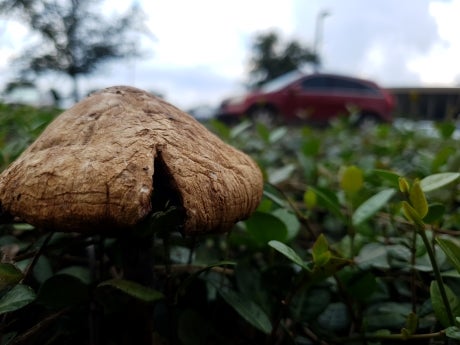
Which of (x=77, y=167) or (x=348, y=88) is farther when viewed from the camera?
(x=348, y=88)

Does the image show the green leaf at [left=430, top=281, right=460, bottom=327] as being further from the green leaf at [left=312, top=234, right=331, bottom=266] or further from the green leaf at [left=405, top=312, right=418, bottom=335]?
the green leaf at [left=312, top=234, right=331, bottom=266]

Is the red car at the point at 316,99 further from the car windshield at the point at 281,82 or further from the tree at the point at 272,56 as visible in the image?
the tree at the point at 272,56

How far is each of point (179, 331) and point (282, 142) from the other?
1.89m

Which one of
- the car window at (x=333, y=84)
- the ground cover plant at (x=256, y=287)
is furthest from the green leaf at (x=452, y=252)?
the car window at (x=333, y=84)

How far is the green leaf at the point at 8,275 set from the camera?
54 centimetres

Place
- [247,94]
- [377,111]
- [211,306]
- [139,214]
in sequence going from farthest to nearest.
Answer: [377,111] → [247,94] → [211,306] → [139,214]

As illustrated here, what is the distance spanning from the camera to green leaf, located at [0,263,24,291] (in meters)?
0.54

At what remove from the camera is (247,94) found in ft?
24.4

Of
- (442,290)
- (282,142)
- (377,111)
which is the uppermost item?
(442,290)

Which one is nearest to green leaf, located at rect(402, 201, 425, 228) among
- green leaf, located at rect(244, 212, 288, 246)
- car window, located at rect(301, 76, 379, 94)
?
green leaf, located at rect(244, 212, 288, 246)

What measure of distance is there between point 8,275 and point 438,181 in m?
0.63

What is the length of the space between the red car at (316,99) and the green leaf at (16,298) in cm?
611

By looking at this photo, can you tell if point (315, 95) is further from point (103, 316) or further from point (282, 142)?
point (103, 316)

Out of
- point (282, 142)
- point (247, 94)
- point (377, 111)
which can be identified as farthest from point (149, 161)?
point (377, 111)
